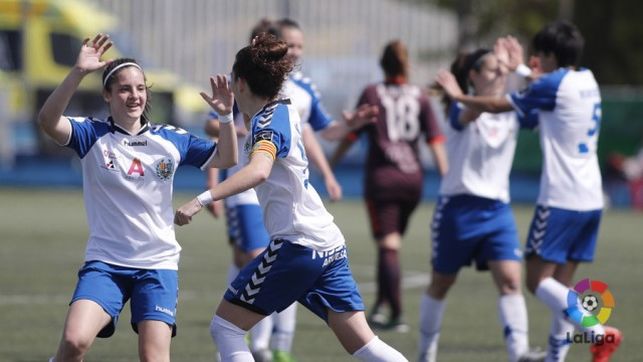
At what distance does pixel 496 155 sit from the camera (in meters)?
9.03

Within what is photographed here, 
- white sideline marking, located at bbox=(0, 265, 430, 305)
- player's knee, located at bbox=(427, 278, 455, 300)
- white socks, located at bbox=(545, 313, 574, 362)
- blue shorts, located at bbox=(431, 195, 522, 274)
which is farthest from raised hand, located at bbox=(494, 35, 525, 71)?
white sideline marking, located at bbox=(0, 265, 430, 305)

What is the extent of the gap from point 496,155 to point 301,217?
8.64 ft

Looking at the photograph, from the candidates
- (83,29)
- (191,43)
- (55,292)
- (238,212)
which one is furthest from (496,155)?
(191,43)

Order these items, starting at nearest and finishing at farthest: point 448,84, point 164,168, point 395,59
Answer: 1. point 164,168
2. point 448,84
3. point 395,59

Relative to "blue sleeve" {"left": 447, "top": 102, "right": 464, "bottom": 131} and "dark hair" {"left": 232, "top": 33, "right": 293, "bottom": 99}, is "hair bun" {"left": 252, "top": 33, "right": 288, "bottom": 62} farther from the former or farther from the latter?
"blue sleeve" {"left": 447, "top": 102, "right": 464, "bottom": 131}

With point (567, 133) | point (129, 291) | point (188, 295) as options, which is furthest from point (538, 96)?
point (188, 295)

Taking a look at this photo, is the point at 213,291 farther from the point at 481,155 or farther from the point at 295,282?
the point at 295,282

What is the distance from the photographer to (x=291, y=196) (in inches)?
264

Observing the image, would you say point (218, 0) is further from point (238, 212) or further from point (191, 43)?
point (238, 212)

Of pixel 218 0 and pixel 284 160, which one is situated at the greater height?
pixel 284 160

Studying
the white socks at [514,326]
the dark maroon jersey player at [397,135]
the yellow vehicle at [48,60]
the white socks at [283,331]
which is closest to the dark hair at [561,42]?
the white socks at [514,326]

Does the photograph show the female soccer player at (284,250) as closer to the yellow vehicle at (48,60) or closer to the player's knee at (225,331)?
the player's knee at (225,331)

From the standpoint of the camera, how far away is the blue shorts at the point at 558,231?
862 cm

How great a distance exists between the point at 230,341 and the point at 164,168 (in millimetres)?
904
